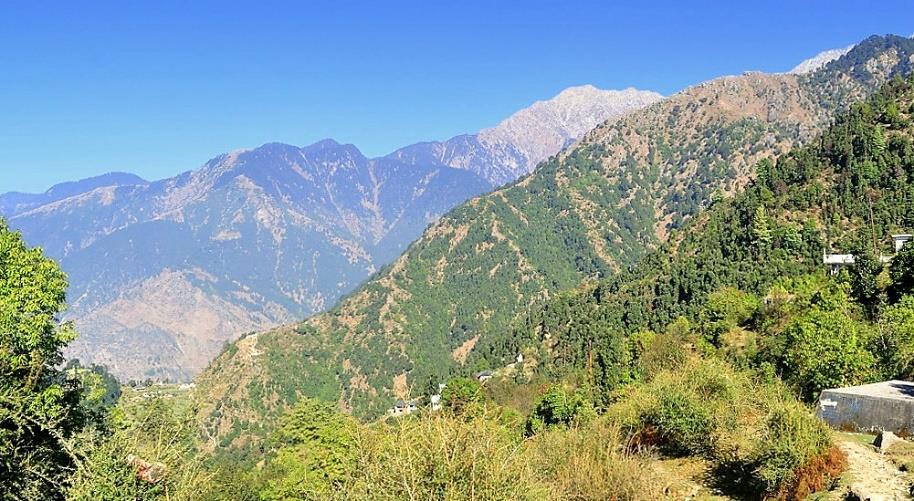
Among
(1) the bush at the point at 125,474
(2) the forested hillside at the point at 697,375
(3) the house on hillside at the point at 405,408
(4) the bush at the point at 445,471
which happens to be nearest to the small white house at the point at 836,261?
(2) the forested hillside at the point at 697,375

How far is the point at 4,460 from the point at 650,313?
8364cm

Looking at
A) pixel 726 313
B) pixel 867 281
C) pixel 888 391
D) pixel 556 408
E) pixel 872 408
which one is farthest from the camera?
pixel 726 313

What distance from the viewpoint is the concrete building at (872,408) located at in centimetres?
2361

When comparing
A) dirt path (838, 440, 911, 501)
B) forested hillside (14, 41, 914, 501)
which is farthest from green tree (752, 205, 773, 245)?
dirt path (838, 440, 911, 501)

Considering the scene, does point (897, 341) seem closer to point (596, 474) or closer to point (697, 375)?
point (697, 375)

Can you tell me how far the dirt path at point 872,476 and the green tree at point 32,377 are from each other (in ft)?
68.1

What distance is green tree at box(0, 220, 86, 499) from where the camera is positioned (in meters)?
16.3

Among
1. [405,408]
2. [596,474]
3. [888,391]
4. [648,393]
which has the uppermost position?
[596,474]

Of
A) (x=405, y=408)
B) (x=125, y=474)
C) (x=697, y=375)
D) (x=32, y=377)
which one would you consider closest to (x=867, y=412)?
(x=697, y=375)

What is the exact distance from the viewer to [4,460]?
16.3 meters

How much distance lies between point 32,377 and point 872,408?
29509 millimetres

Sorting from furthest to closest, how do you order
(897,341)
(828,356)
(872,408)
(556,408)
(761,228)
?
(761,228)
(556,408)
(897,341)
(828,356)
(872,408)

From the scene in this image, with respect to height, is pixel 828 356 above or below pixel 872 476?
below

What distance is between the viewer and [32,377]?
18531 mm
